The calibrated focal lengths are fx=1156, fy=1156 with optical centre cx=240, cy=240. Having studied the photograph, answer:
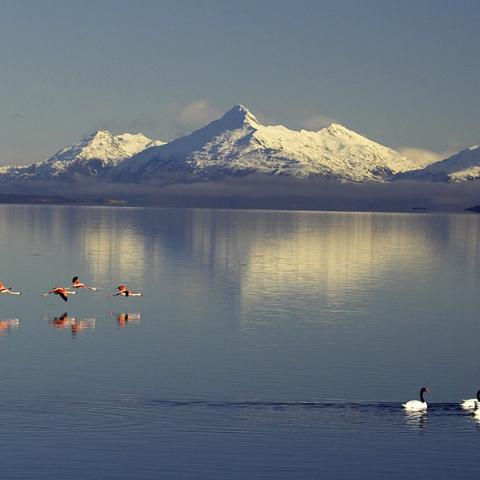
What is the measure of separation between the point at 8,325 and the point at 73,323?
4.06m

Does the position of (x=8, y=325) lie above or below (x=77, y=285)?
below

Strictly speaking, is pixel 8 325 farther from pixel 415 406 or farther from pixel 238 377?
pixel 415 406

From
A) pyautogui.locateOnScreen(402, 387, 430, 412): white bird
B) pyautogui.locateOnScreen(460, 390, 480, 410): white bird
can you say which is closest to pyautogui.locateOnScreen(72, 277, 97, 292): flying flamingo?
pyautogui.locateOnScreen(402, 387, 430, 412): white bird

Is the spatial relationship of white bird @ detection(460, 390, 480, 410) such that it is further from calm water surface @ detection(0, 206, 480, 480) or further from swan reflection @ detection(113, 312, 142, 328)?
swan reflection @ detection(113, 312, 142, 328)

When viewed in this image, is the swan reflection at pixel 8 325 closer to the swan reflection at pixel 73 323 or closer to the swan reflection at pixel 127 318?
the swan reflection at pixel 73 323

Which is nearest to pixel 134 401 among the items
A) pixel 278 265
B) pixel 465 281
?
pixel 465 281

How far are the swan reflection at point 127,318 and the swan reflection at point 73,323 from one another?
1.71 m

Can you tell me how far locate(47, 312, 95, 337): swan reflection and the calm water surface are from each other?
207 millimetres

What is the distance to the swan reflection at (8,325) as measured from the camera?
66.3 m

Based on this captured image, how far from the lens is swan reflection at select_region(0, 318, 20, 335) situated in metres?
66.3

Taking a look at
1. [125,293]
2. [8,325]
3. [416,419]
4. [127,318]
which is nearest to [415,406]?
[416,419]

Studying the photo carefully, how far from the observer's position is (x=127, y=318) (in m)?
73.6

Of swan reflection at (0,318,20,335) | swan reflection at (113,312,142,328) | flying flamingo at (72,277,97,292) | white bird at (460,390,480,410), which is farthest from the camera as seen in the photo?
flying flamingo at (72,277,97,292)

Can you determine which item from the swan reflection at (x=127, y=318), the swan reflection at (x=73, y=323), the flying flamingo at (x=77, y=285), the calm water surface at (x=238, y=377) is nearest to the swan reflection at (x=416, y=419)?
the calm water surface at (x=238, y=377)
